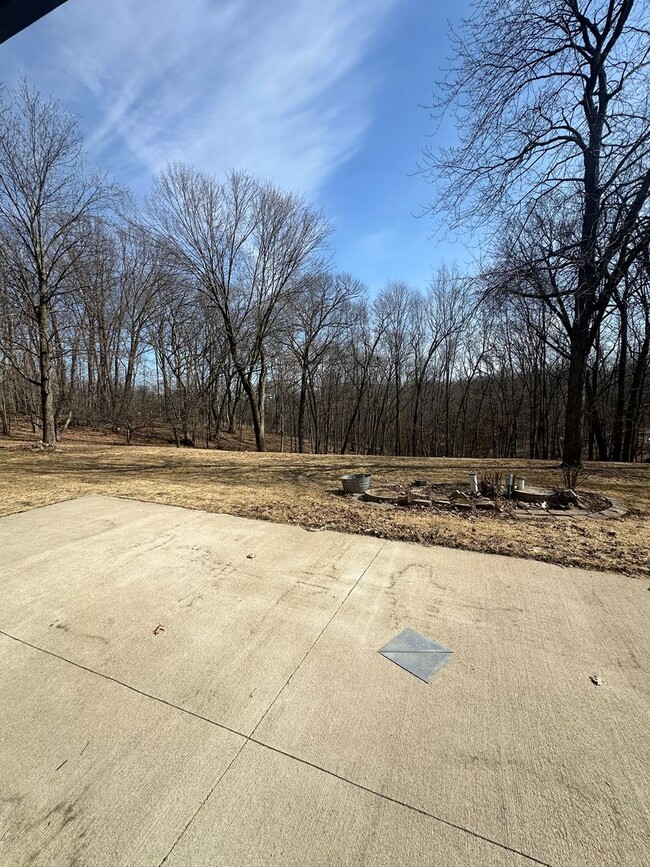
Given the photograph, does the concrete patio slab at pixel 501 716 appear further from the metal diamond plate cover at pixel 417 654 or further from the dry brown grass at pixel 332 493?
the dry brown grass at pixel 332 493

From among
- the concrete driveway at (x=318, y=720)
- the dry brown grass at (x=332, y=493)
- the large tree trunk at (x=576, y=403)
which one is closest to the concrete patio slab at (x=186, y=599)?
the concrete driveway at (x=318, y=720)

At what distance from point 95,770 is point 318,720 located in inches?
32.7

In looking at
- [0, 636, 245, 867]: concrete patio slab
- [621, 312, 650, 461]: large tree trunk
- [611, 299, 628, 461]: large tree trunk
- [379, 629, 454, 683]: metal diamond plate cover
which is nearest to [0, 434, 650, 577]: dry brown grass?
[379, 629, 454, 683]: metal diamond plate cover

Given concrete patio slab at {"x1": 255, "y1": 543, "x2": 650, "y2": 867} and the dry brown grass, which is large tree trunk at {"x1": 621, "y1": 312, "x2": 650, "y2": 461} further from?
concrete patio slab at {"x1": 255, "y1": 543, "x2": 650, "y2": 867}

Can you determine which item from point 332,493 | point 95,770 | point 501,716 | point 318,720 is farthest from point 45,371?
point 501,716

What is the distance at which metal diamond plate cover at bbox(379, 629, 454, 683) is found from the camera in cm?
186

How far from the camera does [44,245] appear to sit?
10.0 meters

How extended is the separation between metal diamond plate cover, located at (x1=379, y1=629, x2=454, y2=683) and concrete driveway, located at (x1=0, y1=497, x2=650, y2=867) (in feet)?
0.17

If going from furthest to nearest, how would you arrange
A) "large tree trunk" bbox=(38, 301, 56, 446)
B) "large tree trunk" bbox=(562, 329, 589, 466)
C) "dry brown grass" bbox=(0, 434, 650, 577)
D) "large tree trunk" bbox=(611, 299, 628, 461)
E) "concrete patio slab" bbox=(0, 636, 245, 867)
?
"large tree trunk" bbox=(611, 299, 628, 461) → "large tree trunk" bbox=(38, 301, 56, 446) → "large tree trunk" bbox=(562, 329, 589, 466) → "dry brown grass" bbox=(0, 434, 650, 577) → "concrete patio slab" bbox=(0, 636, 245, 867)

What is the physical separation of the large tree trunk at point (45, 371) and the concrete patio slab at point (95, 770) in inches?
430

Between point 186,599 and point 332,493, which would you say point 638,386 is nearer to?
point 332,493

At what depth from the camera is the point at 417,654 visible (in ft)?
6.48

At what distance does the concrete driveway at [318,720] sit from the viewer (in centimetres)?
116

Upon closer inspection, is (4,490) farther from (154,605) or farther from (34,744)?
(34,744)
